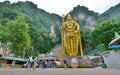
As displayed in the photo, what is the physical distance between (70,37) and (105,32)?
2400 centimetres

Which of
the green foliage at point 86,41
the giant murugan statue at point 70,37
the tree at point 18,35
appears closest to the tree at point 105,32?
the green foliage at point 86,41

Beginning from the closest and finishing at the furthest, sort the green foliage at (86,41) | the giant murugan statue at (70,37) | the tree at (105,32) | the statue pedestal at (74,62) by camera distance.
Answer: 1. the statue pedestal at (74,62)
2. the giant murugan statue at (70,37)
3. the tree at (105,32)
4. the green foliage at (86,41)

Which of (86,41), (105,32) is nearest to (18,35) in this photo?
(105,32)

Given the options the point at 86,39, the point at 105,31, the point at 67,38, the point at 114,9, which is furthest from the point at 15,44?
the point at 114,9

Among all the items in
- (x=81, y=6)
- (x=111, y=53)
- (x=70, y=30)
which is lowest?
(x=111, y=53)

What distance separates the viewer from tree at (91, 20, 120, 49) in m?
59.1

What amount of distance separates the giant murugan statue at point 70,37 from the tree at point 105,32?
22.6 meters

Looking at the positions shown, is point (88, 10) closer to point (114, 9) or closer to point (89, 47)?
point (114, 9)

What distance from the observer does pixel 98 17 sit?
12112 centimetres

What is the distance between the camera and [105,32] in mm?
59781

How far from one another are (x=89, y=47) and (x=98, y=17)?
41.5 m

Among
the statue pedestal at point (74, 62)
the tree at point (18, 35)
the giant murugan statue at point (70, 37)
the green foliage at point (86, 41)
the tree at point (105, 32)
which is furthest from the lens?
the green foliage at point (86, 41)

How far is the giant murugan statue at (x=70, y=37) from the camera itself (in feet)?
119

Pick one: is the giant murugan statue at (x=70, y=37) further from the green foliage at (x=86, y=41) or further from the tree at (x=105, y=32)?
the green foliage at (x=86, y=41)
